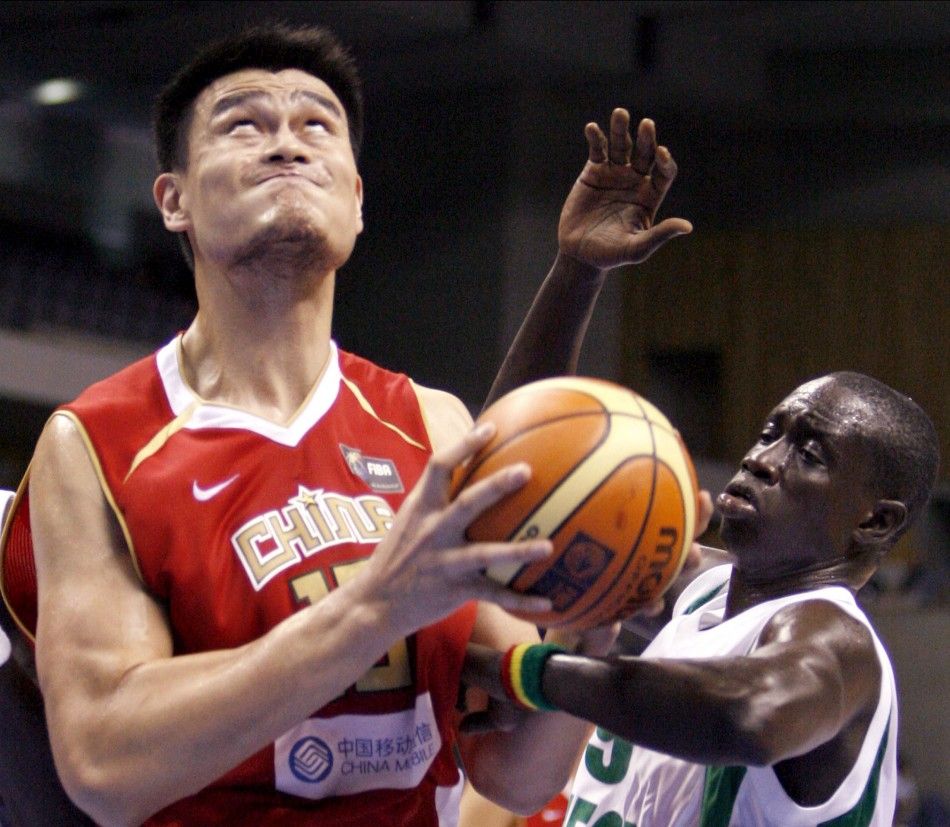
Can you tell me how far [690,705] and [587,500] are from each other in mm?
408

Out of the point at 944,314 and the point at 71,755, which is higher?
the point at 71,755

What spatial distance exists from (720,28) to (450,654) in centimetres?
962

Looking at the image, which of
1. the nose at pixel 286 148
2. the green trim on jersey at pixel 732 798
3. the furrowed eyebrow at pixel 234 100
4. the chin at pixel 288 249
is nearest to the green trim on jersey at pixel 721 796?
the green trim on jersey at pixel 732 798

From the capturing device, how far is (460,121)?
1135cm

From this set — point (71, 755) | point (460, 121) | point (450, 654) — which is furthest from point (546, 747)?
point (460, 121)

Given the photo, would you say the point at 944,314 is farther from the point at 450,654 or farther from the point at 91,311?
the point at 450,654

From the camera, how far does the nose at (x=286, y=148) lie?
2.33 meters

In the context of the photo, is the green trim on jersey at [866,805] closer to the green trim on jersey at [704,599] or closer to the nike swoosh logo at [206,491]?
the green trim on jersey at [704,599]

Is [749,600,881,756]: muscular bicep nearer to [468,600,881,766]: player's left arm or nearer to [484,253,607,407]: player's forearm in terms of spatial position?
[468,600,881,766]: player's left arm

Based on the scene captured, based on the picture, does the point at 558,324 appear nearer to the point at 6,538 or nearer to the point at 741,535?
the point at 741,535

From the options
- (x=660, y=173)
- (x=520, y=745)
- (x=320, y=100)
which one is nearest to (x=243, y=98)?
(x=320, y=100)

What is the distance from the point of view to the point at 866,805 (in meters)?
2.51

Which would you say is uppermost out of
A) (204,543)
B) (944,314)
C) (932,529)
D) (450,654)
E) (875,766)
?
(204,543)

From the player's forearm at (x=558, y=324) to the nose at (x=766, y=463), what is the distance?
414mm
